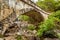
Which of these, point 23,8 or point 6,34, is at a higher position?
point 23,8

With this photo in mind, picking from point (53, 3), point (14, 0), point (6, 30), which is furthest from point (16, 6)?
point (53, 3)

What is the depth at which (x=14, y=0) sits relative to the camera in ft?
34.7

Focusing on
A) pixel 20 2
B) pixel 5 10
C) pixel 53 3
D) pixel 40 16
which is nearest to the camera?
pixel 5 10

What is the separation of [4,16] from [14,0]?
35.0 inches

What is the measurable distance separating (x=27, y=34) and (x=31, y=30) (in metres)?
1.13

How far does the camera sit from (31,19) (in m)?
15.6

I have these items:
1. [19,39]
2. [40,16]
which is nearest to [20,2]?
[19,39]

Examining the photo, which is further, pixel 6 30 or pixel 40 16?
pixel 40 16

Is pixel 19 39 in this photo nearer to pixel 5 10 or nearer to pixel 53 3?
pixel 5 10

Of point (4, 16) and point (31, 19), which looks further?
point (31, 19)

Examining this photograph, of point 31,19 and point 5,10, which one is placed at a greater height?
point 5,10

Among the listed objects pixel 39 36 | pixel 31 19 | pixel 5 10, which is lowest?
pixel 31 19

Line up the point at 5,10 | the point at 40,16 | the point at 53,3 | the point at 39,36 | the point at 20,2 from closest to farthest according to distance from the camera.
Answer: the point at 39,36 < the point at 5,10 < the point at 20,2 < the point at 40,16 < the point at 53,3

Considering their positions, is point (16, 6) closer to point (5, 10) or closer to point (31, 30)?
point (5, 10)
